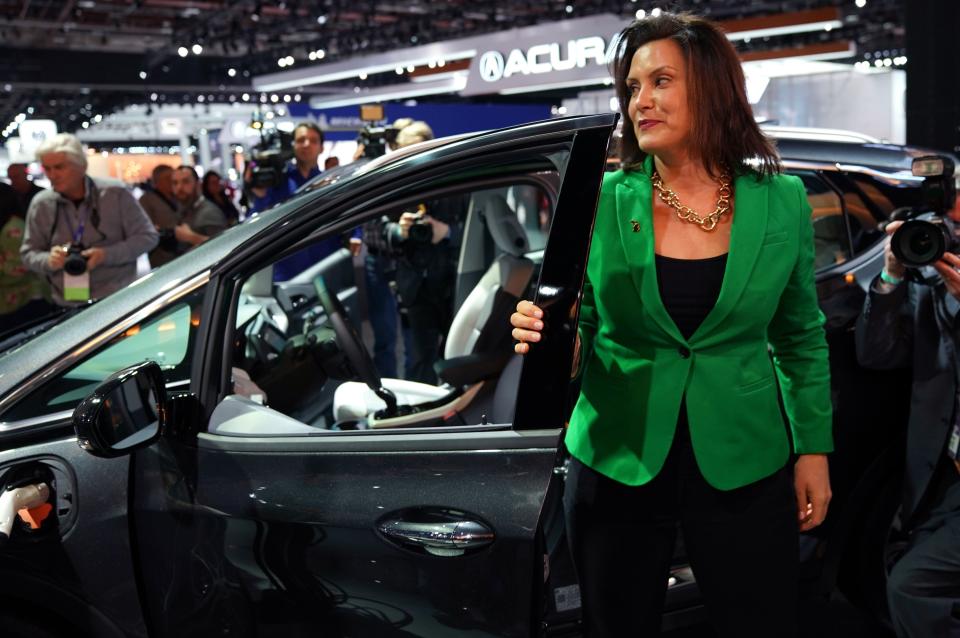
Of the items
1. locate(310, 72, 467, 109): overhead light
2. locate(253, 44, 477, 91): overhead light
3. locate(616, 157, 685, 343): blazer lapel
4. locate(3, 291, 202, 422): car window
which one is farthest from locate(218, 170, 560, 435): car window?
locate(310, 72, 467, 109): overhead light

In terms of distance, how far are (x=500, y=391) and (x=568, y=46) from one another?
8.94m

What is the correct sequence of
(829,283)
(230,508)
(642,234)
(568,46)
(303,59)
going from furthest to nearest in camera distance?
(303,59), (568,46), (829,283), (230,508), (642,234)

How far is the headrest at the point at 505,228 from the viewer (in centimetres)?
344

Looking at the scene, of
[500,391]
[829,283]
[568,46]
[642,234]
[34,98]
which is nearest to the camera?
[642,234]

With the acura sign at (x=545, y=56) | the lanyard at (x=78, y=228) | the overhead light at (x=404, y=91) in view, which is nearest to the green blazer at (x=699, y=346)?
the lanyard at (x=78, y=228)

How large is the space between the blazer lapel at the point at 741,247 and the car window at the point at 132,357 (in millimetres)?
940

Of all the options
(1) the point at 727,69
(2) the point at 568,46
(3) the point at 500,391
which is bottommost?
(3) the point at 500,391

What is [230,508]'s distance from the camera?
5.13 feet

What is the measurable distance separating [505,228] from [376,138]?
146 centimetres

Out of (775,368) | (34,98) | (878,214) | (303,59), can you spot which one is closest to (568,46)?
(878,214)

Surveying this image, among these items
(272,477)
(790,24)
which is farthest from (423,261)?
(790,24)

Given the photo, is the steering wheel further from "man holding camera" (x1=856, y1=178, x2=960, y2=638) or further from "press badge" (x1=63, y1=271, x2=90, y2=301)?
"press badge" (x1=63, y1=271, x2=90, y2=301)

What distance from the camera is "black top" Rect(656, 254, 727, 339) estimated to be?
1.41 m

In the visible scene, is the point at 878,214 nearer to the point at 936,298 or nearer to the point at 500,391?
the point at 936,298
